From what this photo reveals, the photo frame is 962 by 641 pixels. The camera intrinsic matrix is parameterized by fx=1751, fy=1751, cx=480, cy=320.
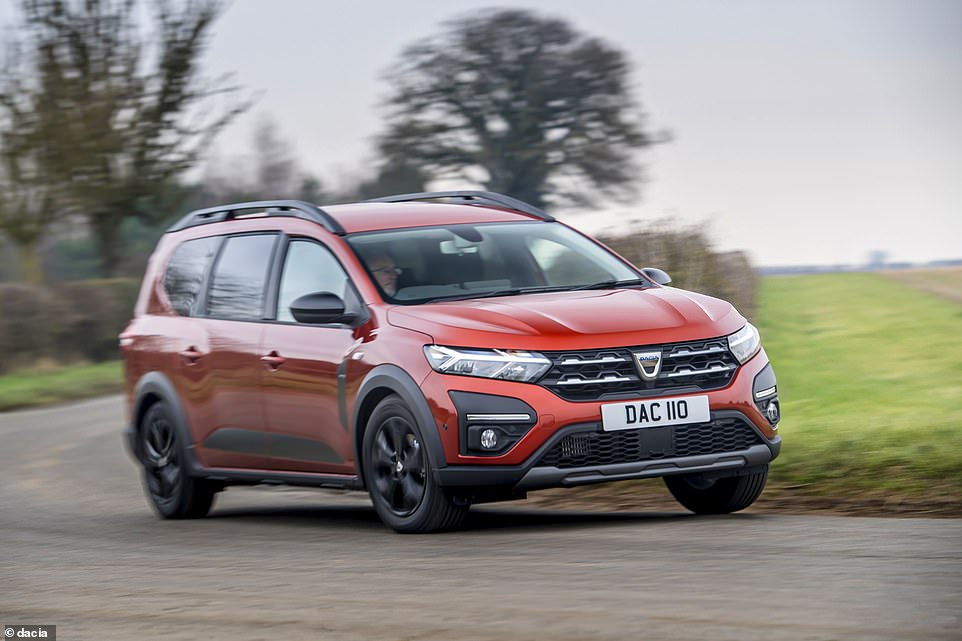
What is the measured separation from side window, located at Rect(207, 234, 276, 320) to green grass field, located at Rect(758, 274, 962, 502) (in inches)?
129

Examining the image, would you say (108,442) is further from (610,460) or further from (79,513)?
(610,460)

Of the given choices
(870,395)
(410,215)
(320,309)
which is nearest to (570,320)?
(320,309)

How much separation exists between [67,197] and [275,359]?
2794cm

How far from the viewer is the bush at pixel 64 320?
27.4 m

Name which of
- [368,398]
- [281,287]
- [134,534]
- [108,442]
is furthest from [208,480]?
[108,442]

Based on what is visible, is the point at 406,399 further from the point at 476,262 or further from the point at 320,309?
the point at 476,262

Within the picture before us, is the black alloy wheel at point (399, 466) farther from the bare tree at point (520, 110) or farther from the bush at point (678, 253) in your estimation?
the bare tree at point (520, 110)

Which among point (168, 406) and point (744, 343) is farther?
point (168, 406)

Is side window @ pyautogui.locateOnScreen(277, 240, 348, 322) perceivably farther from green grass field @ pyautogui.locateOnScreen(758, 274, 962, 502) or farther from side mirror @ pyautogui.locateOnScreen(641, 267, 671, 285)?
green grass field @ pyautogui.locateOnScreen(758, 274, 962, 502)

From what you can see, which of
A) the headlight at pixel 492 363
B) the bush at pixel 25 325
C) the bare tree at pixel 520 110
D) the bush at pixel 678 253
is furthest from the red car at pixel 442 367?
the bare tree at pixel 520 110

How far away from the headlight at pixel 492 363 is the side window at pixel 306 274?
3.79ft

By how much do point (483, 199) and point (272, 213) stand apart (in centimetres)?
137

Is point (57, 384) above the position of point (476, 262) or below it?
below

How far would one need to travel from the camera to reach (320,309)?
Answer: 8766mm
